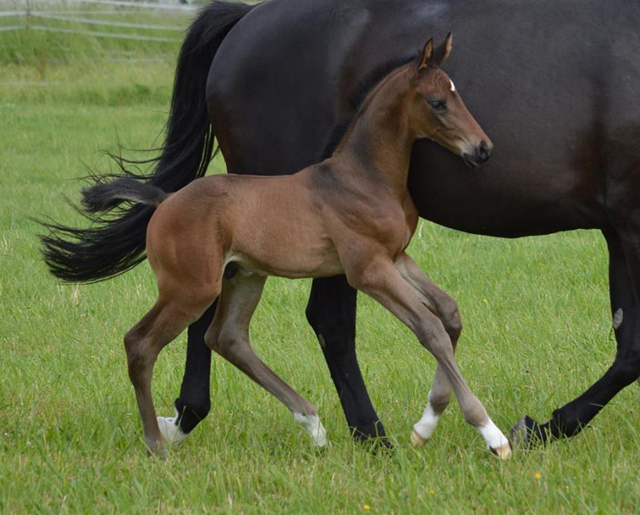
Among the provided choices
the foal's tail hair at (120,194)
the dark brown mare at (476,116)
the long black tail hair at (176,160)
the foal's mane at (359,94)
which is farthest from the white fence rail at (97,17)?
the foal's mane at (359,94)

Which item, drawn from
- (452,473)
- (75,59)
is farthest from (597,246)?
(75,59)

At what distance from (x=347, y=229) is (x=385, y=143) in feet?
1.20

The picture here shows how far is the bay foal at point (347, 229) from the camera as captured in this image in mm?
3979

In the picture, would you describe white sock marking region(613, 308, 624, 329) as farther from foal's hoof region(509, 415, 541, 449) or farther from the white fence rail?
the white fence rail

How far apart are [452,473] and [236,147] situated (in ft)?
5.50

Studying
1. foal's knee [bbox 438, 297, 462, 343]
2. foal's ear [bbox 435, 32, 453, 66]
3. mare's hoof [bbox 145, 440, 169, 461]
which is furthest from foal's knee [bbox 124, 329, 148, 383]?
foal's ear [bbox 435, 32, 453, 66]

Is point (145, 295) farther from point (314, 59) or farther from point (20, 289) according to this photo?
point (314, 59)

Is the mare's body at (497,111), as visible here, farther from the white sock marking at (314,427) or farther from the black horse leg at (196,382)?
the white sock marking at (314,427)

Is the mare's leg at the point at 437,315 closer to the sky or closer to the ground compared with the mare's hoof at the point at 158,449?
closer to the sky

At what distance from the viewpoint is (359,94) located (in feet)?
14.1

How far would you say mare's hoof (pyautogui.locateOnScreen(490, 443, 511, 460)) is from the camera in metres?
3.97

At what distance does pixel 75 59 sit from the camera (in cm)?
2161

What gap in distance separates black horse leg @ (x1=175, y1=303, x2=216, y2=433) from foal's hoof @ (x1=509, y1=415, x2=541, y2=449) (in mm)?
1251

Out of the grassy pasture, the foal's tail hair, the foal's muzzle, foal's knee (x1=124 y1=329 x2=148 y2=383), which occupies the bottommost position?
the grassy pasture
